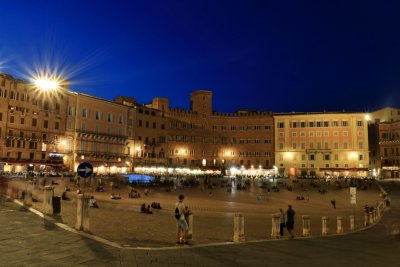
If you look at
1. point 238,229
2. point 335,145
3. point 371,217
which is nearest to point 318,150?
point 335,145

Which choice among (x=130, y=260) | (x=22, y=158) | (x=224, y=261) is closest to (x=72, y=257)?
(x=130, y=260)

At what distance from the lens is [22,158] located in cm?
5447

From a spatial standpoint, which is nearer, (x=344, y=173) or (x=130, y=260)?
(x=130, y=260)

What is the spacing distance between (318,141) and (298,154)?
5.05 metres

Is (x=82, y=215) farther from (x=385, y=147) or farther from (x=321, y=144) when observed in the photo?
(x=385, y=147)

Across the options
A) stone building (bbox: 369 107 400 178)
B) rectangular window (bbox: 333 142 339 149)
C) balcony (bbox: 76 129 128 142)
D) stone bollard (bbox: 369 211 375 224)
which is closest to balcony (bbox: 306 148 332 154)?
rectangular window (bbox: 333 142 339 149)

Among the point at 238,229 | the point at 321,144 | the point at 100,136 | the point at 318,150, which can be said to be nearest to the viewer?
the point at 238,229

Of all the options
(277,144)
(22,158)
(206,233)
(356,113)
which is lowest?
(206,233)

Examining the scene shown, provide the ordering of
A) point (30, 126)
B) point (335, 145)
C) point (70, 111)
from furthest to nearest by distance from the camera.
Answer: point (335, 145) < point (70, 111) < point (30, 126)

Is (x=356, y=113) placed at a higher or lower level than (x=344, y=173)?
higher

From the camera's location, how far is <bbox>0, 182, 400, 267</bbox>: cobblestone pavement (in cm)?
782

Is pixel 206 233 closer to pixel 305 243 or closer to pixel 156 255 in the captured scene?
pixel 305 243

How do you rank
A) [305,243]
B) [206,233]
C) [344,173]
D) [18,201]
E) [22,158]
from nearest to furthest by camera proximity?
[305,243] < [206,233] < [18,201] < [22,158] < [344,173]

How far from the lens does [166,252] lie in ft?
29.2
